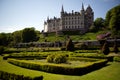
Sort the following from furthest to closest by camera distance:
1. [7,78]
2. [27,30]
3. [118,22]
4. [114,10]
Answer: [27,30]
[114,10]
[118,22]
[7,78]

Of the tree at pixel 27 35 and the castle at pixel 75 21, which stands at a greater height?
the castle at pixel 75 21

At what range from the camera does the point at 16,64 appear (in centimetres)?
2461

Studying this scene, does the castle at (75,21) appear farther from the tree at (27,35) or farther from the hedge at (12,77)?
the hedge at (12,77)

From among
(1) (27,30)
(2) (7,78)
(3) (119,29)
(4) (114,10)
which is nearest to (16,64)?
(2) (7,78)

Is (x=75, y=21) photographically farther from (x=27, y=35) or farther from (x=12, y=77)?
(x=12, y=77)

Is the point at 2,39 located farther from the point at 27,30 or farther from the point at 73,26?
the point at 73,26

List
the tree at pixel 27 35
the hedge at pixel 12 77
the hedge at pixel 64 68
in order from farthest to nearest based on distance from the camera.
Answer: the tree at pixel 27 35
the hedge at pixel 64 68
the hedge at pixel 12 77

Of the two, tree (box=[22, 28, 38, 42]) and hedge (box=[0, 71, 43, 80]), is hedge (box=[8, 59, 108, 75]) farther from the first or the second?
tree (box=[22, 28, 38, 42])

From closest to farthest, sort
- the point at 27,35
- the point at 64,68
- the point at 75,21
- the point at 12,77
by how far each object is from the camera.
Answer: the point at 12,77
the point at 64,68
the point at 27,35
the point at 75,21

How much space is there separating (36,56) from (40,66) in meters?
13.8

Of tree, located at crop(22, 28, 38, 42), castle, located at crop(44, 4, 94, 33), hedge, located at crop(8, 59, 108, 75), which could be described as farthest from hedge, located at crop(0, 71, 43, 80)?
castle, located at crop(44, 4, 94, 33)

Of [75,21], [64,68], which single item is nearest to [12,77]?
[64,68]

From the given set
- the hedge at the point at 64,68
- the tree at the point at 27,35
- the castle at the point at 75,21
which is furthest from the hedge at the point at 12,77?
the castle at the point at 75,21

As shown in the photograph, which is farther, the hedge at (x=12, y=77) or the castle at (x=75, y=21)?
the castle at (x=75, y=21)
